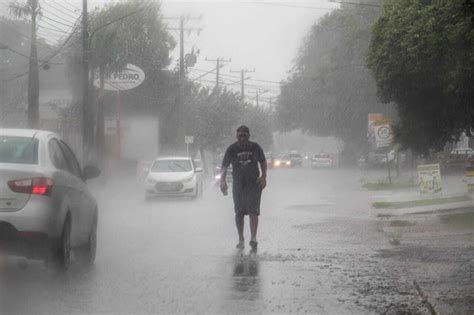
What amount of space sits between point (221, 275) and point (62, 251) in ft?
5.86

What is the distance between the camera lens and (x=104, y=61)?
129 feet

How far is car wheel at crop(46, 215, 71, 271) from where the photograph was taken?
9438 millimetres

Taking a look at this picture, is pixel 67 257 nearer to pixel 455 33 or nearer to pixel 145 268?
pixel 145 268

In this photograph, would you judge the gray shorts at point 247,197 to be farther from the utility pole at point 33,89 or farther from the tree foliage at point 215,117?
the tree foliage at point 215,117

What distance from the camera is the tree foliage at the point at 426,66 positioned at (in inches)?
730

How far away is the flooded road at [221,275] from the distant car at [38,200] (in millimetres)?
390

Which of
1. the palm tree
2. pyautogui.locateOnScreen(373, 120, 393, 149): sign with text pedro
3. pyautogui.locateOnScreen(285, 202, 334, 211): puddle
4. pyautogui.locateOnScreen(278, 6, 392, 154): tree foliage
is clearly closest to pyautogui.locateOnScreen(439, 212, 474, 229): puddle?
pyautogui.locateOnScreen(285, 202, 334, 211): puddle

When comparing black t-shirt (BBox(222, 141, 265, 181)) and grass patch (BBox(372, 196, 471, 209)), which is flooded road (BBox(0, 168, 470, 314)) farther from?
grass patch (BBox(372, 196, 471, 209))

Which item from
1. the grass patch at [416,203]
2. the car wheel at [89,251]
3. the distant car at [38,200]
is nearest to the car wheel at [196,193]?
the grass patch at [416,203]

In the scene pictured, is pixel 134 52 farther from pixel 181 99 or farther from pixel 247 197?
pixel 247 197

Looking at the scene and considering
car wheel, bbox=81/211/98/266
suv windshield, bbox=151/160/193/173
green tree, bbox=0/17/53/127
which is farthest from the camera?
green tree, bbox=0/17/53/127

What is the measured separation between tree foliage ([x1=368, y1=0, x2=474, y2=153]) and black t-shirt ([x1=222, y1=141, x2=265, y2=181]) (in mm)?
5848

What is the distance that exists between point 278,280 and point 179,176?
18.8 m

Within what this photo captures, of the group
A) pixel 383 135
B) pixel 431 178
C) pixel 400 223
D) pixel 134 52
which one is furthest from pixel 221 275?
pixel 134 52
